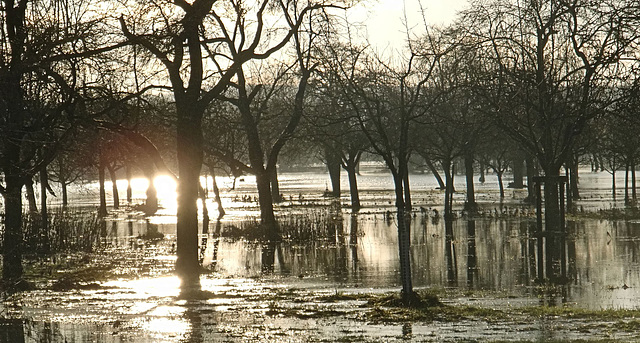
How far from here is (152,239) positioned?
34.3 m

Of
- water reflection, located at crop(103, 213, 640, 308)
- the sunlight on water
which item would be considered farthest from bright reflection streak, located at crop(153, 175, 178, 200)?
the sunlight on water

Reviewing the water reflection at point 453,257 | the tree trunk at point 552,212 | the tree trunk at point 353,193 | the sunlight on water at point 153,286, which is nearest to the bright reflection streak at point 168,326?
the sunlight on water at point 153,286

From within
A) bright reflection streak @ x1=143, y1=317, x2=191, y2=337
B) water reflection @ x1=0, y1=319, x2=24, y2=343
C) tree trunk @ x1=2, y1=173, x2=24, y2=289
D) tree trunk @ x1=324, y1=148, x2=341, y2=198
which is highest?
tree trunk @ x1=324, y1=148, x2=341, y2=198

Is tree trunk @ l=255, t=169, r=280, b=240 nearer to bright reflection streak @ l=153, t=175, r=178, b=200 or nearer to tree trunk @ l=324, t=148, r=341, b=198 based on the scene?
bright reflection streak @ l=153, t=175, r=178, b=200

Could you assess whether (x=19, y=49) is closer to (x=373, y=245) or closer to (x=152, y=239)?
(x=373, y=245)

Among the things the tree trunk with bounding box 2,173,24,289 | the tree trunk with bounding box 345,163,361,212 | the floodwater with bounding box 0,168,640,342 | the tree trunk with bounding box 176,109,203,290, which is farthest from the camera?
the tree trunk with bounding box 345,163,361,212

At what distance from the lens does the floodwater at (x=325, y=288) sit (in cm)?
1280

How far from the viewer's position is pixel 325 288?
63.4ft

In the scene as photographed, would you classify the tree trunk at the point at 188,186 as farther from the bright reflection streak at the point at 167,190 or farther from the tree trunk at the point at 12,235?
the bright reflection streak at the point at 167,190

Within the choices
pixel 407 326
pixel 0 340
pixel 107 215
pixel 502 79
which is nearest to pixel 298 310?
pixel 407 326

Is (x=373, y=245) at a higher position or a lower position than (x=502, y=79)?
lower

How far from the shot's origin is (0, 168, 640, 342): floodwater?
1280cm

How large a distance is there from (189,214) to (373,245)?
35.7ft

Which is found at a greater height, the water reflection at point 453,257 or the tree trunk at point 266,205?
the tree trunk at point 266,205
